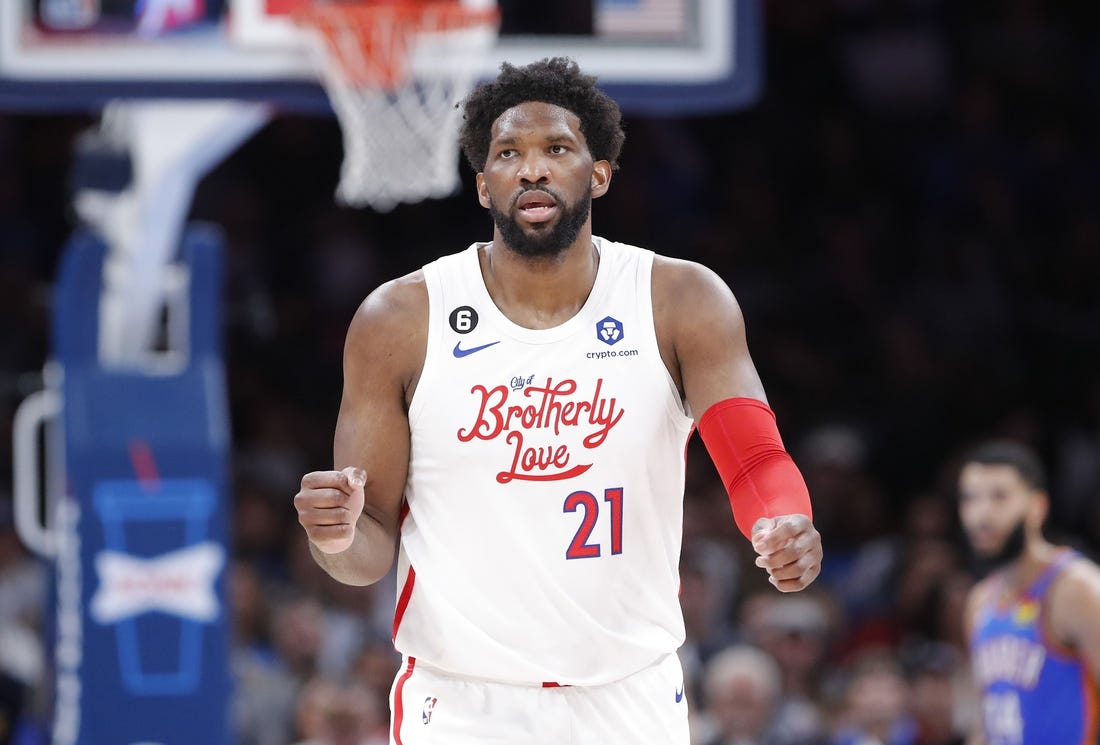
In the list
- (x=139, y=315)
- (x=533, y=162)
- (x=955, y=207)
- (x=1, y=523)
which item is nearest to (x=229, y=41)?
(x=139, y=315)

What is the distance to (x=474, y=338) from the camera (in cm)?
361

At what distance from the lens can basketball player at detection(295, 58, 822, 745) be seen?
11.5 feet

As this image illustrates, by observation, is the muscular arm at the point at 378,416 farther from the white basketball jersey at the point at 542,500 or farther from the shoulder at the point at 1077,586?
the shoulder at the point at 1077,586

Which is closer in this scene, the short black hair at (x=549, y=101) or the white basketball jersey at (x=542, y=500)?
the white basketball jersey at (x=542, y=500)

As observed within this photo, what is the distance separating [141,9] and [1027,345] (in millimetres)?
7022

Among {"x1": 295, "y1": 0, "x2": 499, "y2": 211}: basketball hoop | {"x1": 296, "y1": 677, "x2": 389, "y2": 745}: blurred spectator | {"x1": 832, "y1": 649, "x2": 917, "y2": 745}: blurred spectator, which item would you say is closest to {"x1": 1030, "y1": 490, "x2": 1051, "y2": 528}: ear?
{"x1": 832, "y1": 649, "x2": 917, "y2": 745}: blurred spectator

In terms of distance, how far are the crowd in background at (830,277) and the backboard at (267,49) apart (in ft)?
10.4

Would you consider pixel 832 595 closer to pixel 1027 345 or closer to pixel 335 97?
pixel 1027 345

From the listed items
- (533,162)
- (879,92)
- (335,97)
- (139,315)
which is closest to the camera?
(533,162)

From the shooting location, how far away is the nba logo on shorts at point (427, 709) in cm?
354

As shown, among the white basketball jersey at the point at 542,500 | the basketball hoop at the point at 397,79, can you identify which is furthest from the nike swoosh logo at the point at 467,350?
the basketball hoop at the point at 397,79

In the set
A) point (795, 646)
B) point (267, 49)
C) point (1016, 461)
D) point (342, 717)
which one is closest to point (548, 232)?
point (267, 49)

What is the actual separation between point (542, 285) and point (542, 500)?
0.50 m

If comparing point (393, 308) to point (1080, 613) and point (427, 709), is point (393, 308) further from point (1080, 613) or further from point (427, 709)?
point (1080, 613)
